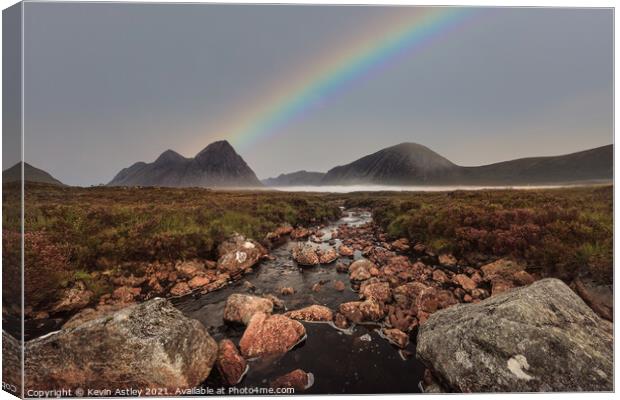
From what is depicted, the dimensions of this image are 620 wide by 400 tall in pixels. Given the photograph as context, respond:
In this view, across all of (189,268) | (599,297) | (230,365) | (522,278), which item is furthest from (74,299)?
(599,297)

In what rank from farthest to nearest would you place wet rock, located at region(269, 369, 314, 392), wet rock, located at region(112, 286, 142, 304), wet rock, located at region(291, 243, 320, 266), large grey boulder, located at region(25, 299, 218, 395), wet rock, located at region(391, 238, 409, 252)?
wet rock, located at region(291, 243, 320, 266)
wet rock, located at region(391, 238, 409, 252)
wet rock, located at region(112, 286, 142, 304)
wet rock, located at region(269, 369, 314, 392)
large grey boulder, located at region(25, 299, 218, 395)

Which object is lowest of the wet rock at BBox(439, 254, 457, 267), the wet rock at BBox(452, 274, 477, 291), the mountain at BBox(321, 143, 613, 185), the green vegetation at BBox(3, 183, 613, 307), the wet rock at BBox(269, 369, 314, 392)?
the wet rock at BBox(269, 369, 314, 392)

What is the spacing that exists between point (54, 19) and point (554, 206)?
11448 millimetres

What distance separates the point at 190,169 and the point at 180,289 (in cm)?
296

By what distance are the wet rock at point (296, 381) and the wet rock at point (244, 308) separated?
1.26 m

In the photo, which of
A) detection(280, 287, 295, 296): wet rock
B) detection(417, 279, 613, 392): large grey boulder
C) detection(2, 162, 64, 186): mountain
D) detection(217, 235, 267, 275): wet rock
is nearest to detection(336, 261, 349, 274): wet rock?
detection(280, 287, 295, 296): wet rock

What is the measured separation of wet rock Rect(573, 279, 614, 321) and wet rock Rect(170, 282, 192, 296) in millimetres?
8542

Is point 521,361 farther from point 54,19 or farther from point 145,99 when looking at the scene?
point 54,19

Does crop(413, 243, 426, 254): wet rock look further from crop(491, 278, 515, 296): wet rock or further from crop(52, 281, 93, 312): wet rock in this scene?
crop(52, 281, 93, 312): wet rock

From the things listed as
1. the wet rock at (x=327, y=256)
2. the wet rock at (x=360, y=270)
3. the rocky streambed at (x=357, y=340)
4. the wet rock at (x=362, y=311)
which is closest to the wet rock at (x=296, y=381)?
the rocky streambed at (x=357, y=340)

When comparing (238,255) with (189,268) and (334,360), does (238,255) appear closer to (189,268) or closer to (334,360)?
(189,268)

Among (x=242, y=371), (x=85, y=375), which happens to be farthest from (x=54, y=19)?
(x=242, y=371)

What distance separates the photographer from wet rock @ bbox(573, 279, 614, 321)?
15.2 ft

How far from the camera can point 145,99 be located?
542cm
